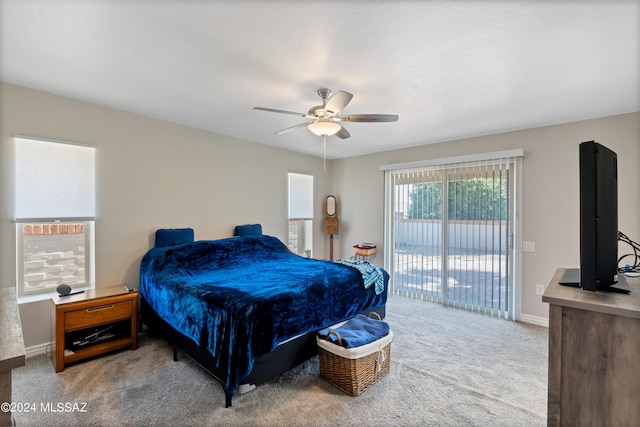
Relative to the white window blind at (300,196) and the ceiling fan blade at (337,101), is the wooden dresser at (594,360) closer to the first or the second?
the ceiling fan blade at (337,101)

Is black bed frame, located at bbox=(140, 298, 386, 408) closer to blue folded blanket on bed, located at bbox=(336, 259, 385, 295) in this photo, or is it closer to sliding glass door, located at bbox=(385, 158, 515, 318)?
blue folded blanket on bed, located at bbox=(336, 259, 385, 295)

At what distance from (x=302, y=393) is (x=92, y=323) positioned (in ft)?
6.68

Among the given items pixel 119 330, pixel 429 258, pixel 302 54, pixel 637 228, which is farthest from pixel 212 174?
pixel 637 228

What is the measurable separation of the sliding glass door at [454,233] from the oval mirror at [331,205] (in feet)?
3.66

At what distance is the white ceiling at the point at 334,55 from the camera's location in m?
1.68

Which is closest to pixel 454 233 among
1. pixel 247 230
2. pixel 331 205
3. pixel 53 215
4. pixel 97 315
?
pixel 331 205

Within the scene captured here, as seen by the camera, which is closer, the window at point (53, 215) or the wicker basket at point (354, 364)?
the wicker basket at point (354, 364)

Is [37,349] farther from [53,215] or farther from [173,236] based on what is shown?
[173,236]

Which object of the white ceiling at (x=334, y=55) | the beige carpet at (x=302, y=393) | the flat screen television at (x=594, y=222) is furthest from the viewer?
the beige carpet at (x=302, y=393)

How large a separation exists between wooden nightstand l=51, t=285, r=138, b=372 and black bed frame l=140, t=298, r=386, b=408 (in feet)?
1.25

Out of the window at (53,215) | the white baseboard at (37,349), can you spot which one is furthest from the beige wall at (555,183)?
the white baseboard at (37,349)

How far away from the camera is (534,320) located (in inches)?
146

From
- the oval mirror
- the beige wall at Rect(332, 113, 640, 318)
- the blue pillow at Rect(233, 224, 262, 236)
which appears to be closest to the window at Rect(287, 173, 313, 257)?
the oval mirror

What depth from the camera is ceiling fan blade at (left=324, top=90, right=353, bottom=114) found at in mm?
2252
